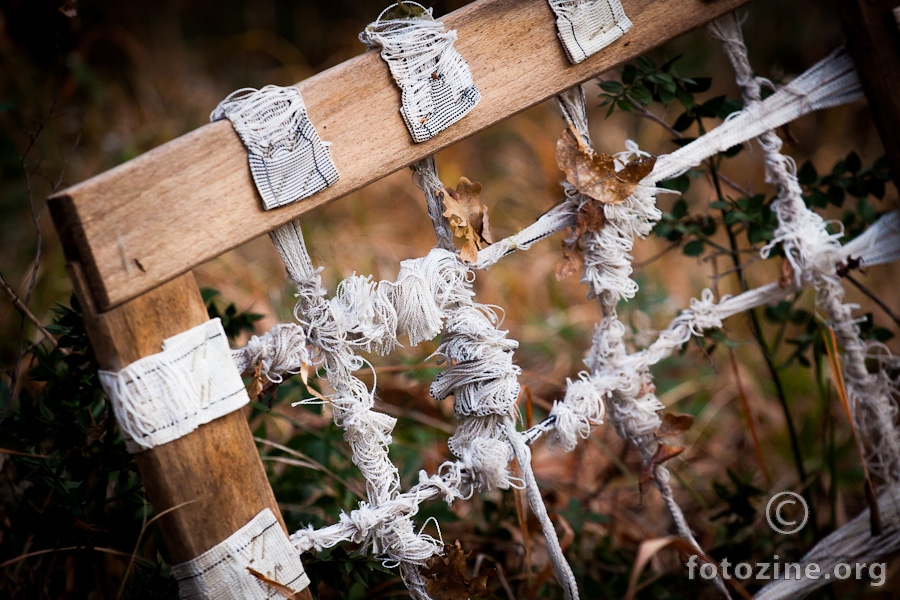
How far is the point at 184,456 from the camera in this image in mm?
499

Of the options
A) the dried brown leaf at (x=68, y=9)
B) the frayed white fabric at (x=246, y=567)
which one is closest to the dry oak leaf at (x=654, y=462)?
the frayed white fabric at (x=246, y=567)

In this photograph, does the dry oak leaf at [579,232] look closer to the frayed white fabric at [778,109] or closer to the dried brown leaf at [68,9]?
the frayed white fabric at [778,109]

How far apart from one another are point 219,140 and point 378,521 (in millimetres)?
349

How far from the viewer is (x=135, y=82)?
6.99 ft

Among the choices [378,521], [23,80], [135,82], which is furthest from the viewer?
[135,82]

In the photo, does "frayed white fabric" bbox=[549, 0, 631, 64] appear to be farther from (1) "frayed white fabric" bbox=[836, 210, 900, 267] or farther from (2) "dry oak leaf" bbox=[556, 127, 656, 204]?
(1) "frayed white fabric" bbox=[836, 210, 900, 267]

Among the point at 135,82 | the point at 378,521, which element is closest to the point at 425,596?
the point at 378,521

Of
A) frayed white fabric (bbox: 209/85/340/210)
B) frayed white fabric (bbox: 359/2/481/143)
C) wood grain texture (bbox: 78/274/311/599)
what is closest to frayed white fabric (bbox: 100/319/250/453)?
wood grain texture (bbox: 78/274/311/599)

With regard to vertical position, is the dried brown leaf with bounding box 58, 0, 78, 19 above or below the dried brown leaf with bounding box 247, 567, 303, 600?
above

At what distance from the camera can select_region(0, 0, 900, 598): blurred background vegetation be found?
0.70 meters

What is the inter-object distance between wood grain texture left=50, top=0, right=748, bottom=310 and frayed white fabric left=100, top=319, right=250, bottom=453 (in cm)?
5

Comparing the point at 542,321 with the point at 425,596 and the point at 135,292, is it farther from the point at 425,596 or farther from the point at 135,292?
the point at 135,292

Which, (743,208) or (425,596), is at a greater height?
(743,208)

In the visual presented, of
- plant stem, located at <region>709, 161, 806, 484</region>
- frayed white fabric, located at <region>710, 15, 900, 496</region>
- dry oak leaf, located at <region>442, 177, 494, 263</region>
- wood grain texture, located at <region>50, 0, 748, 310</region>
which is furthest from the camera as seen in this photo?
plant stem, located at <region>709, 161, 806, 484</region>
